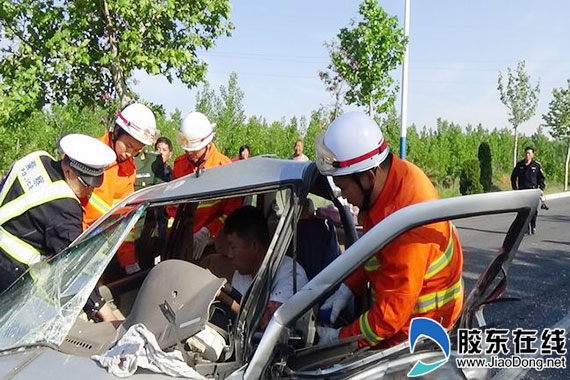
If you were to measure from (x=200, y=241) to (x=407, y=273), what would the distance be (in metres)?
1.64

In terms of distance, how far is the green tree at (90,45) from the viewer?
6840mm

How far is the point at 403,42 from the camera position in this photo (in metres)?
13.3

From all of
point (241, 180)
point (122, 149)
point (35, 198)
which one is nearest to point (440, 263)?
point (241, 180)

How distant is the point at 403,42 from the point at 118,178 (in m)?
10.6

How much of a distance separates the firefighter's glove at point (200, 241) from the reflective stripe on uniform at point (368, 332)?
141cm

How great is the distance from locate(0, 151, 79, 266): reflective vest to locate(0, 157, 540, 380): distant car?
1.21 feet

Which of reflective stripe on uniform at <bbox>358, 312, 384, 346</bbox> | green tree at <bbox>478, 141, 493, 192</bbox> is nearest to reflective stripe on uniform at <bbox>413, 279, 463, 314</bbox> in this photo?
reflective stripe on uniform at <bbox>358, 312, 384, 346</bbox>

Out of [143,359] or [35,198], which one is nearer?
[143,359]

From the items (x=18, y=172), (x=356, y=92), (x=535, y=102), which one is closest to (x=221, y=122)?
(x=356, y=92)

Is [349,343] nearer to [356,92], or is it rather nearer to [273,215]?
[273,215]

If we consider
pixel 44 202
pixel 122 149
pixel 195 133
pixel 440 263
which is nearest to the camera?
pixel 440 263

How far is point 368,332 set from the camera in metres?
2.16

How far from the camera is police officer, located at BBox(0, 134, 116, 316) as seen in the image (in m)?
2.84

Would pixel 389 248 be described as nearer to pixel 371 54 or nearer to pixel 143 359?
pixel 143 359
